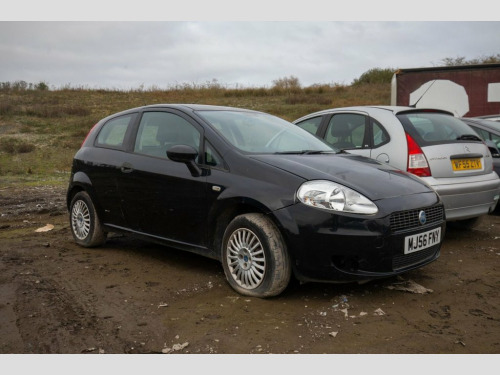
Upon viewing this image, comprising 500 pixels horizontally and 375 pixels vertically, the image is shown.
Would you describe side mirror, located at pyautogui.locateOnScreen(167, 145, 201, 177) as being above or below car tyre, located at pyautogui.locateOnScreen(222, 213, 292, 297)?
above

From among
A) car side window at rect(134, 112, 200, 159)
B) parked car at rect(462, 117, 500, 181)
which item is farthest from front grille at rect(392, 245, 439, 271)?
parked car at rect(462, 117, 500, 181)

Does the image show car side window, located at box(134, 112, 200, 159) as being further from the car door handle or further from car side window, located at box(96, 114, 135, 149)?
car side window, located at box(96, 114, 135, 149)

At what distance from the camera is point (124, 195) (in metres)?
5.23

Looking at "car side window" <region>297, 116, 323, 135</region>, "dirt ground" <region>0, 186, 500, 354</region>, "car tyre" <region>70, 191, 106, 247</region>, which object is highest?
"car side window" <region>297, 116, 323, 135</region>

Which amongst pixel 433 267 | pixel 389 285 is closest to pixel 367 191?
pixel 389 285

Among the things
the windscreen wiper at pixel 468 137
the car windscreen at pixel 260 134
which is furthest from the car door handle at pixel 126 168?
the windscreen wiper at pixel 468 137

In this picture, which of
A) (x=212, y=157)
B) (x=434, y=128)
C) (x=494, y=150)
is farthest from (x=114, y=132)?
(x=494, y=150)

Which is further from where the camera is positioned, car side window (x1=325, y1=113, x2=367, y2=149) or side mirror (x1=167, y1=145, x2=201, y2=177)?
car side window (x1=325, y1=113, x2=367, y2=149)

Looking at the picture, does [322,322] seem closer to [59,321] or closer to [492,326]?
[492,326]

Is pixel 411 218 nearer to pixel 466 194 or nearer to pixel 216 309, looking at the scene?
pixel 216 309

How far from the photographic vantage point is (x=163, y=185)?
4.76 m

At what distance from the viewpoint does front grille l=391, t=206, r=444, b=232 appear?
3844 millimetres

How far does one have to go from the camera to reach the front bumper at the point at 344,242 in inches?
147

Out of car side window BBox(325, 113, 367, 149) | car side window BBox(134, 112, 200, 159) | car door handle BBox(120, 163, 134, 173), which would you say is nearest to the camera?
car side window BBox(134, 112, 200, 159)
